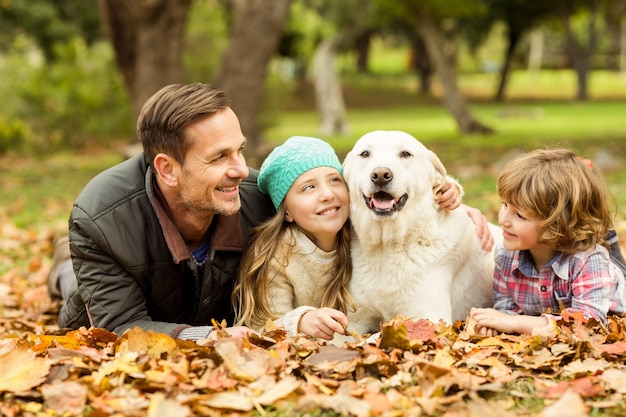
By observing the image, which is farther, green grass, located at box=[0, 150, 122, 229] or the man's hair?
green grass, located at box=[0, 150, 122, 229]

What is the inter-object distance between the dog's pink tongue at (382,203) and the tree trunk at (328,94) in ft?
73.0

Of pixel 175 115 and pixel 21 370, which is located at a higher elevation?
pixel 175 115

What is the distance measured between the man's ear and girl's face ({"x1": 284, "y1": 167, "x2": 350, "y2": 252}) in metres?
0.63

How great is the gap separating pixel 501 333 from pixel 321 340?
3.19 feet

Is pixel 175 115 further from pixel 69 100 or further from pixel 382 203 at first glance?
pixel 69 100

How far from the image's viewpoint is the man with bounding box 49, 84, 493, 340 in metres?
4.02

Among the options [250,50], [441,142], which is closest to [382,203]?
[250,50]

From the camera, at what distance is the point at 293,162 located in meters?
4.16

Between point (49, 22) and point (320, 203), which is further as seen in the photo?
point (49, 22)

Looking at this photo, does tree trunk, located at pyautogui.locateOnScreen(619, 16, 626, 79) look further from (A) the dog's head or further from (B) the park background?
(A) the dog's head

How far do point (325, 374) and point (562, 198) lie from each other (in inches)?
63.9

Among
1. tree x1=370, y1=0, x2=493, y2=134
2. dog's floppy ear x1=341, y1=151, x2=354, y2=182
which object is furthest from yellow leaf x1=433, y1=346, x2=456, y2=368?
tree x1=370, y1=0, x2=493, y2=134

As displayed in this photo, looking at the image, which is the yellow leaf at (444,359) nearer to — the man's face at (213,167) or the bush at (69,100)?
the man's face at (213,167)

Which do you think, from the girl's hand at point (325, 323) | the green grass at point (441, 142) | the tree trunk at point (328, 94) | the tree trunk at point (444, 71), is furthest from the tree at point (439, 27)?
the girl's hand at point (325, 323)
